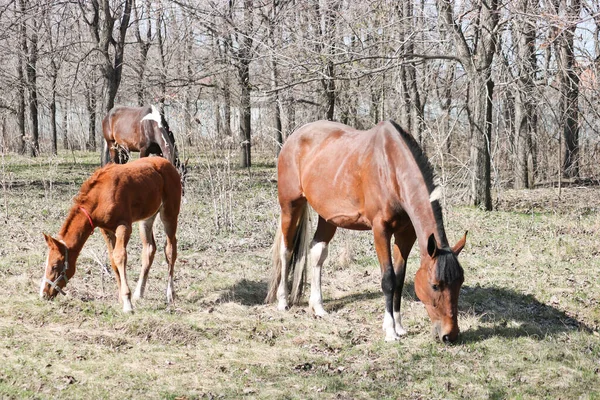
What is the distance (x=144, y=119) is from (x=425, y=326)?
850 cm

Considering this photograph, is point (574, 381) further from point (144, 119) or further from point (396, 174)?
point (144, 119)

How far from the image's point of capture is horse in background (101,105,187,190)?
12383 millimetres

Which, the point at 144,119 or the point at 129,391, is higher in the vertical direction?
the point at 144,119

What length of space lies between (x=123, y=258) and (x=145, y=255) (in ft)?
2.12

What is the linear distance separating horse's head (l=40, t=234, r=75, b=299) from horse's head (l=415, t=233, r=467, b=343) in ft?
10.7

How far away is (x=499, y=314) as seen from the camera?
6.38 meters

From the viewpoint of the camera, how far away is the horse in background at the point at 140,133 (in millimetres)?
12383

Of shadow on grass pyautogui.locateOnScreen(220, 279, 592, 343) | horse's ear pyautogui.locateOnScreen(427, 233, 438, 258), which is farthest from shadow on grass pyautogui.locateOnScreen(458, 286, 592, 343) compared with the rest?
horse's ear pyautogui.locateOnScreen(427, 233, 438, 258)

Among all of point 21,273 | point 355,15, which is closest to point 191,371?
point 21,273

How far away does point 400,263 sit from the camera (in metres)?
5.98

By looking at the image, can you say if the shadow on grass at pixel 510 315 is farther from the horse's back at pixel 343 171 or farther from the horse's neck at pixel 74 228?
the horse's neck at pixel 74 228

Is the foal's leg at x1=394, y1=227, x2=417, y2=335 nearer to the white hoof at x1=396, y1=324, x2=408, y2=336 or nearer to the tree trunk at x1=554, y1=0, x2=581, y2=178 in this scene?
the white hoof at x1=396, y1=324, x2=408, y2=336

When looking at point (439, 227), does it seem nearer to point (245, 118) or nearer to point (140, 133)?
point (140, 133)

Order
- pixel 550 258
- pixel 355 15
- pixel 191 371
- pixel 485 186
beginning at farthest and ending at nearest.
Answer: pixel 485 186 → pixel 355 15 → pixel 550 258 → pixel 191 371
